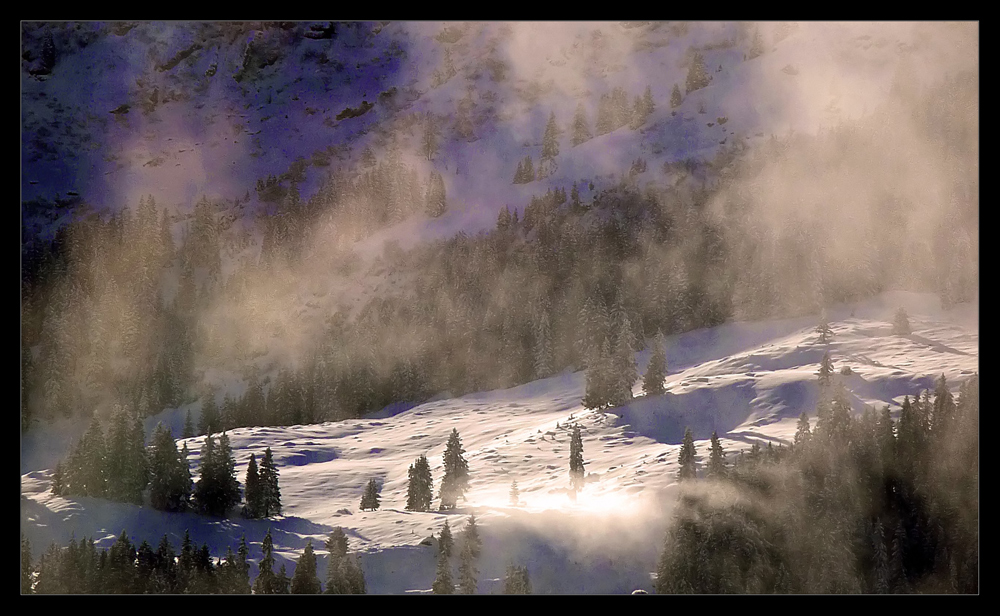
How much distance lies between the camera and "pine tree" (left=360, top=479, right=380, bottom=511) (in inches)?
1550

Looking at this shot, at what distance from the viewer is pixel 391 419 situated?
61312mm

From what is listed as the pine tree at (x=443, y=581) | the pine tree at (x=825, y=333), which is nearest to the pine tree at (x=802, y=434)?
the pine tree at (x=443, y=581)

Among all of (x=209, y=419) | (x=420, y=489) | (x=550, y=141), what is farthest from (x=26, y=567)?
(x=550, y=141)

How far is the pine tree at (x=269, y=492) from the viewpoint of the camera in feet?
124

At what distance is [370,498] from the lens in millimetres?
39938

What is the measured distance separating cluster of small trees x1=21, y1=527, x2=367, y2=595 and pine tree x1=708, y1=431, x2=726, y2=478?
15396mm

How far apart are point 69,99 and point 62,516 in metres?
56.8

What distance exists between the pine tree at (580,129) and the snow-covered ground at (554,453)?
34.9 meters

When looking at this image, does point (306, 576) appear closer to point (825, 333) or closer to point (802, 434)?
point (802, 434)

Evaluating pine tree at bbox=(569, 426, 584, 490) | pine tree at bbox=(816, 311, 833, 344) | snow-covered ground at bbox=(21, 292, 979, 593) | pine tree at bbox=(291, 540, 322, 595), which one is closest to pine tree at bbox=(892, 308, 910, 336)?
snow-covered ground at bbox=(21, 292, 979, 593)

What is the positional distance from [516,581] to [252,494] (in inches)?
582

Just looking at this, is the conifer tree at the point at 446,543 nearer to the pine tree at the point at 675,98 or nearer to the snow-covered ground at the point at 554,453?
the snow-covered ground at the point at 554,453

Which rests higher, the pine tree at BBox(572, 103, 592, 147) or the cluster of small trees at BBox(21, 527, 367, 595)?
the pine tree at BBox(572, 103, 592, 147)

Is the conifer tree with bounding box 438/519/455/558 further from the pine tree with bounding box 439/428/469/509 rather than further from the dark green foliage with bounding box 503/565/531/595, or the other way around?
the pine tree with bounding box 439/428/469/509
